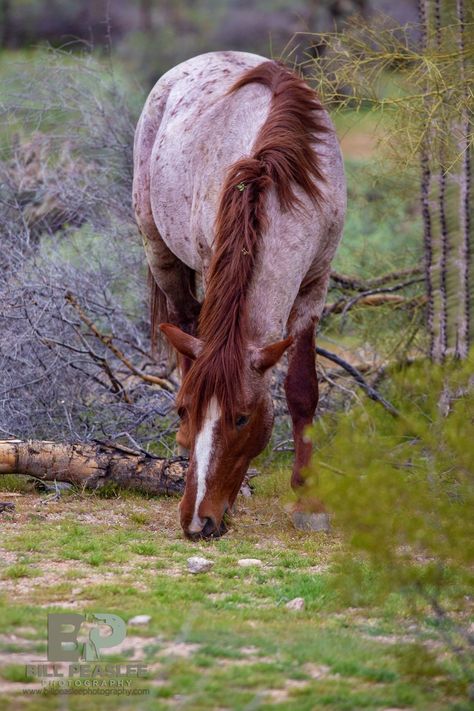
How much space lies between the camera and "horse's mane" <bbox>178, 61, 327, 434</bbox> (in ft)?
15.6

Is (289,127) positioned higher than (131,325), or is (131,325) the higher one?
(289,127)

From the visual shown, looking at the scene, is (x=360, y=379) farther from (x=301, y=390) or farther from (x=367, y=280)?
(x=301, y=390)

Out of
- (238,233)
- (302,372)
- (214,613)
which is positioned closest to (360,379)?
(302,372)

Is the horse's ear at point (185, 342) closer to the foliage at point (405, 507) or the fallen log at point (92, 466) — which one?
the foliage at point (405, 507)

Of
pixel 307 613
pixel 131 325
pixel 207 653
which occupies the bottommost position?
pixel 131 325

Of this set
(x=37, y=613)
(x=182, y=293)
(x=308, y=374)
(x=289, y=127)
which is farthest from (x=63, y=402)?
(x=37, y=613)

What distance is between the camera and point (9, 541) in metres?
4.93

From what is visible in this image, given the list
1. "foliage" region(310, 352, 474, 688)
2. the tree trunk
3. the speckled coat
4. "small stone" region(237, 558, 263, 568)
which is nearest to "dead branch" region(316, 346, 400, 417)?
the tree trunk

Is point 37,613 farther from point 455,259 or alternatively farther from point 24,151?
point 24,151

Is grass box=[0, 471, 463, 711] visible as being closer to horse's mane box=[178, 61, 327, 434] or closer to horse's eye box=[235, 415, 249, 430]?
horse's eye box=[235, 415, 249, 430]

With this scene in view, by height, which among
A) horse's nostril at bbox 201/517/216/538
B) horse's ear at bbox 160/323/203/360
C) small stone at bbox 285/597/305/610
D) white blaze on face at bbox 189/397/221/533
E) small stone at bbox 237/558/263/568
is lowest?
small stone at bbox 237/558/263/568

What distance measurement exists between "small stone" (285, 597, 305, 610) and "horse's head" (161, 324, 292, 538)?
0.77m

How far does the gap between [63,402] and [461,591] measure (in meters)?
3.45

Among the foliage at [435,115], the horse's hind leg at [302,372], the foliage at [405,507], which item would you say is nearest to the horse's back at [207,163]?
the horse's hind leg at [302,372]
